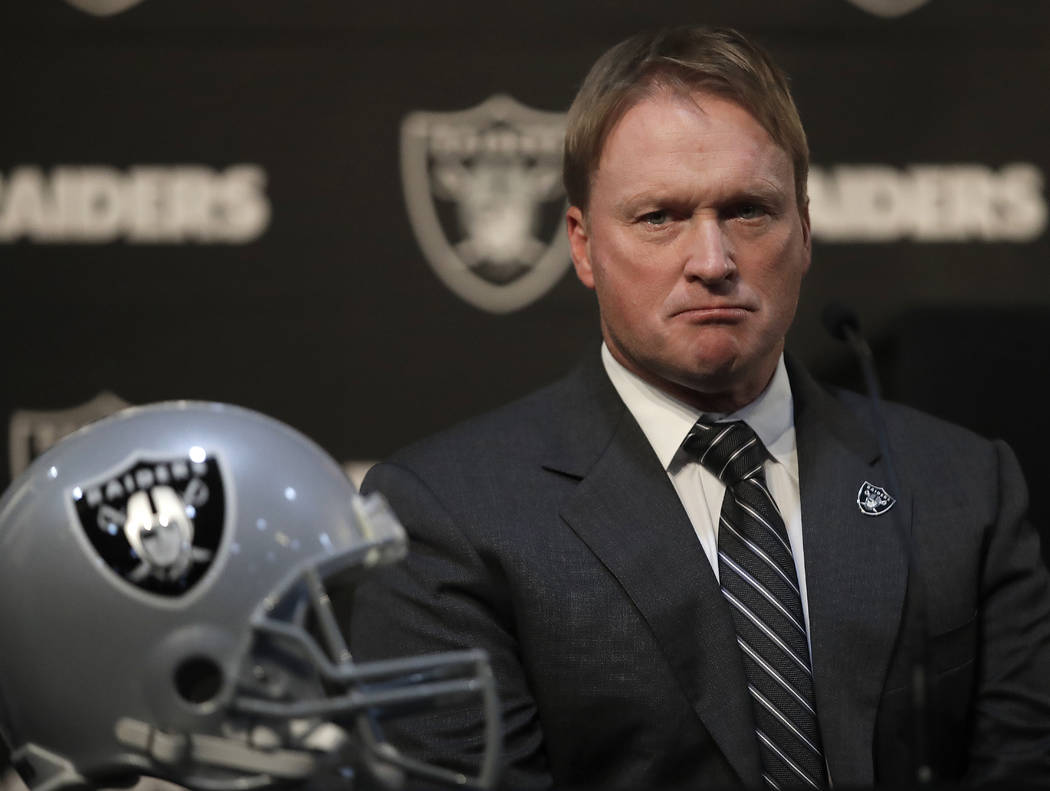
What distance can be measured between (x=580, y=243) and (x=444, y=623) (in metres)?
0.65

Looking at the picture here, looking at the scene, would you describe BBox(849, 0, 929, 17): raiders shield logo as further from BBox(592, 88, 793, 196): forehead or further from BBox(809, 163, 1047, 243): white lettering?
BBox(592, 88, 793, 196): forehead

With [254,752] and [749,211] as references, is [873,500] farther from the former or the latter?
[254,752]

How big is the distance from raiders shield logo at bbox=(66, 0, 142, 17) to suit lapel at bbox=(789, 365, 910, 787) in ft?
5.62

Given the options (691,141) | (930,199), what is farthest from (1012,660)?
(930,199)

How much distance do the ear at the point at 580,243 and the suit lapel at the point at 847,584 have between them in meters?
0.40

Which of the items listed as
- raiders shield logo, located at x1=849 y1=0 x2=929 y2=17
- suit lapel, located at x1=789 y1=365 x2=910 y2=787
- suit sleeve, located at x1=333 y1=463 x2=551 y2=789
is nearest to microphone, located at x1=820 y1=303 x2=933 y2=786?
suit lapel, located at x1=789 y1=365 x2=910 y2=787

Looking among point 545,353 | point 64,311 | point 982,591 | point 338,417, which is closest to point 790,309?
point 982,591

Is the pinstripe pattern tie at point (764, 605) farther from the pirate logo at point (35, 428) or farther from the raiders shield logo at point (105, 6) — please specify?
the raiders shield logo at point (105, 6)

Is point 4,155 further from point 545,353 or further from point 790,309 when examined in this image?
point 790,309

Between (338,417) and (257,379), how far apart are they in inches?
7.3

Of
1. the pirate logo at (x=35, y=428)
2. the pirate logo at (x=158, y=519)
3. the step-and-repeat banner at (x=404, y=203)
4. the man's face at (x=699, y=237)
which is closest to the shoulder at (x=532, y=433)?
the man's face at (x=699, y=237)

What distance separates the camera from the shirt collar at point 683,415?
1999mm

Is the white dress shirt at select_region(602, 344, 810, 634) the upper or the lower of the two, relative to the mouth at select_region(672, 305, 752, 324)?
lower

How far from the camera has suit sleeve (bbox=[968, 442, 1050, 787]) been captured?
189 cm
